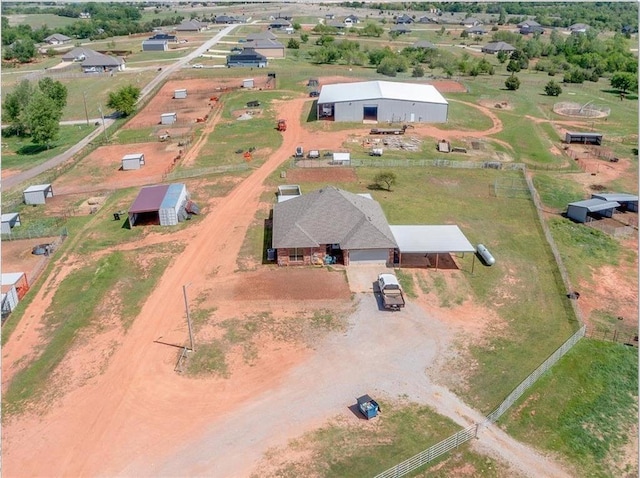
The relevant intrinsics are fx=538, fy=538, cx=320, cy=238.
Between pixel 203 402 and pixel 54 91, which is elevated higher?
pixel 54 91

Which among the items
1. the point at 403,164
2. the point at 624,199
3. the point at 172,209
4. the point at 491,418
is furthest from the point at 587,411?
the point at 403,164

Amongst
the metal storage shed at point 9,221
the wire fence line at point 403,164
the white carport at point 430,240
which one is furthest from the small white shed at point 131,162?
the white carport at point 430,240

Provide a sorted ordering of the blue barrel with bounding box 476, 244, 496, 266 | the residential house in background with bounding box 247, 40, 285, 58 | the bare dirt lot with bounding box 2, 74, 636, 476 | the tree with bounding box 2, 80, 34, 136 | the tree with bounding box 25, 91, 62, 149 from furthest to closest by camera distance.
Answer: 1. the residential house in background with bounding box 247, 40, 285, 58
2. the tree with bounding box 2, 80, 34, 136
3. the tree with bounding box 25, 91, 62, 149
4. the blue barrel with bounding box 476, 244, 496, 266
5. the bare dirt lot with bounding box 2, 74, 636, 476

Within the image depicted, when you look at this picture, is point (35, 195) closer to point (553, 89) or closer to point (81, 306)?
point (81, 306)

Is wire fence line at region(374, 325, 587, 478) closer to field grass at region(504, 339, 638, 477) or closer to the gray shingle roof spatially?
field grass at region(504, 339, 638, 477)

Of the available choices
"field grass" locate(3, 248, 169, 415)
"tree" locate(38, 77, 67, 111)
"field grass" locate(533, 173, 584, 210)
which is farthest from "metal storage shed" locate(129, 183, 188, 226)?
"tree" locate(38, 77, 67, 111)

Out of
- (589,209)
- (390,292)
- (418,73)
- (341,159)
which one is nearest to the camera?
(390,292)

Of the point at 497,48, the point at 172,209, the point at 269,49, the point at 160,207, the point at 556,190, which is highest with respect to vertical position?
the point at 497,48
